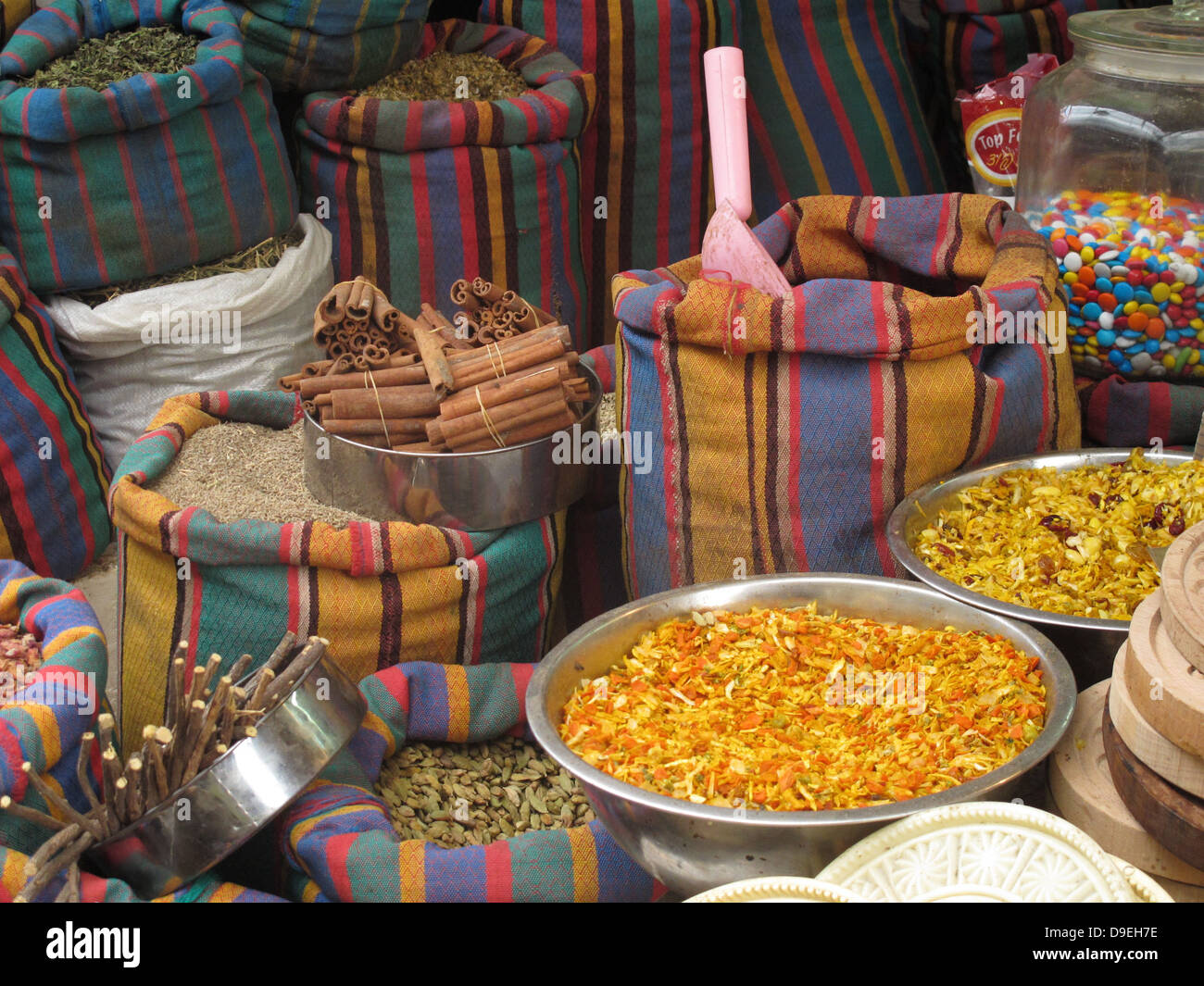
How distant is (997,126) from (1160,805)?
172cm

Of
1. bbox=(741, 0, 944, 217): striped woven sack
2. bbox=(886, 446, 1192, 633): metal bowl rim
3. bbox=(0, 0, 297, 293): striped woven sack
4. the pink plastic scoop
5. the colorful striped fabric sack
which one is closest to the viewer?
bbox=(886, 446, 1192, 633): metal bowl rim

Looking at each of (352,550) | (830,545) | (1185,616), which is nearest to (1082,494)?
(830,545)

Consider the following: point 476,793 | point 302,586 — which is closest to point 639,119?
point 302,586

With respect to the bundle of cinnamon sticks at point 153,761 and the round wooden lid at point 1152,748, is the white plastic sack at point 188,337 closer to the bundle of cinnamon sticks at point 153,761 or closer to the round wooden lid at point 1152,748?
the bundle of cinnamon sticks at point 153,761

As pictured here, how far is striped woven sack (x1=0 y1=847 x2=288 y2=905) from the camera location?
1295mm

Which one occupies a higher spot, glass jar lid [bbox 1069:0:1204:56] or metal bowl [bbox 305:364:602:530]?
glass jar lid [bbox 1069:0:1204:56]

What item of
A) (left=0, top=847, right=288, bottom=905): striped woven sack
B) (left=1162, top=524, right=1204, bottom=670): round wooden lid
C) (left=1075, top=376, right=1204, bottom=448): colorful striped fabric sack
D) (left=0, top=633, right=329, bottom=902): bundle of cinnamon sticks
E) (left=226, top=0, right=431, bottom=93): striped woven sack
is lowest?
(left=0, top=847, right=288, bottom=905): striped woven sack

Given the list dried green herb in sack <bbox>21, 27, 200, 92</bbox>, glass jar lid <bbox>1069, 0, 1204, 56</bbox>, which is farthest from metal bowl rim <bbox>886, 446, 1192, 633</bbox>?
dried green herb in sack <bbox>21, 27, 200, 92</bbox>

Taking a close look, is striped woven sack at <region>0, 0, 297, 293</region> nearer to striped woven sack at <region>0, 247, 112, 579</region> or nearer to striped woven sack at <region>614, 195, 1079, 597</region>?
striped woven sack at <region>0, 247, 112, 579</region>

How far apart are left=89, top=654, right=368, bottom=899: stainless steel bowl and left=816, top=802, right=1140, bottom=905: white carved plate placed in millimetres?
630

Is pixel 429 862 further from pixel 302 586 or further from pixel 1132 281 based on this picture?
pixel 1132 281

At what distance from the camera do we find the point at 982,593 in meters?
1.47

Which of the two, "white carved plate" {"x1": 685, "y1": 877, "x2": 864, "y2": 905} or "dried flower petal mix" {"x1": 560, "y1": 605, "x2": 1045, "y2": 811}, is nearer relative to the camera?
"white carved plate" {"x1": 685, "y1": 877, "x2": 864, "y2": 905}

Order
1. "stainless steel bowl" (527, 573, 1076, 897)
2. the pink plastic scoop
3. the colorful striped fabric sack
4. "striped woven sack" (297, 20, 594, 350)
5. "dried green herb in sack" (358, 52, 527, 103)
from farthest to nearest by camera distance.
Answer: "dried green herb in sack" (358, 52, 527, 103) < "striped woven sack" (297, 20, 594, 350) < the colorful striped fabric sack < the pink plastic scoop < "stainless steel bowl" (527, 573, 1076, 897)
